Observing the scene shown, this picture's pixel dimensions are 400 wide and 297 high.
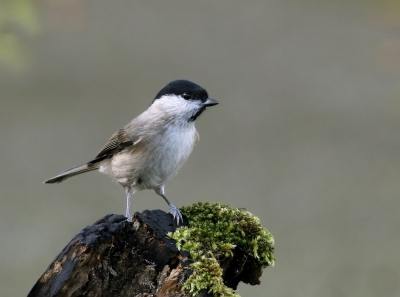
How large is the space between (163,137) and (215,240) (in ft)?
2.47

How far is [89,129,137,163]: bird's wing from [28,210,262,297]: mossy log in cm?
83

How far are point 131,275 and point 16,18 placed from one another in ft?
3.62

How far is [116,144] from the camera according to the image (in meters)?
2.67

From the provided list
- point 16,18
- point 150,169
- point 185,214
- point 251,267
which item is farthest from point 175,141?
point 16,18

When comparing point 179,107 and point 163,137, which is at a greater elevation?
point 179,107

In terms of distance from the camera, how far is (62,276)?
5.42ft

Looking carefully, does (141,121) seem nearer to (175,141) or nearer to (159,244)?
(175,141)

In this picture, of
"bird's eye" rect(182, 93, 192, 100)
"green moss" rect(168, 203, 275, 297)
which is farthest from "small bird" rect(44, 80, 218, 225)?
"green moss" rect(168, 203, 275, 297)

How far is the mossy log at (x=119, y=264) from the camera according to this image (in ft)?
5.41

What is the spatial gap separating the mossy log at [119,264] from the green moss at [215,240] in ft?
0.11

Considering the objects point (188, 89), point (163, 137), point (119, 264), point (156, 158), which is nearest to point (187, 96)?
point (188, 89)

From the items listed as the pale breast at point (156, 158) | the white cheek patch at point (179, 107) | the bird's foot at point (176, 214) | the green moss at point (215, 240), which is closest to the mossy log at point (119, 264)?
the green moss at point (215, 240)

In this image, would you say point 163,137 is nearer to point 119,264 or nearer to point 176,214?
point 176,214

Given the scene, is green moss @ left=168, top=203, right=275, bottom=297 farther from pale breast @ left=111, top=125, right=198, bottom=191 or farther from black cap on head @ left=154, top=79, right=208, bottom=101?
black cap on head @ left=154, top=79, right=208, bottom=101
